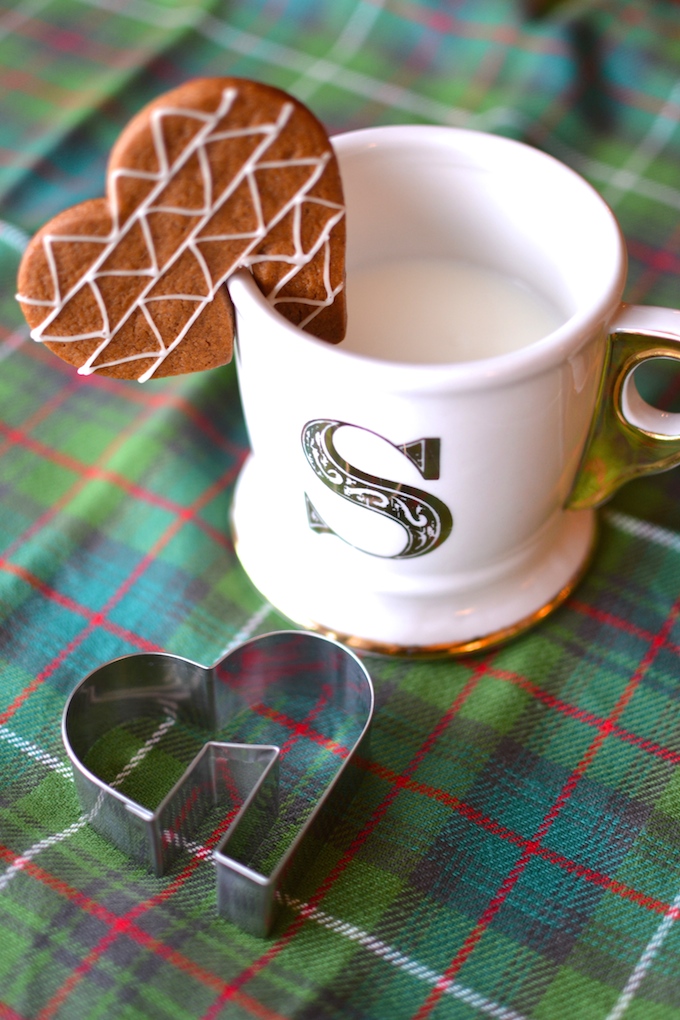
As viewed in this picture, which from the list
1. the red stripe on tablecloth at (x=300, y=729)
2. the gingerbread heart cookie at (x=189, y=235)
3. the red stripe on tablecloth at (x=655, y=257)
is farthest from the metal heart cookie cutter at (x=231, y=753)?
the red stripe on tablecloth at (x=655, y=257)

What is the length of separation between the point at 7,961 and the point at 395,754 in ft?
0.51

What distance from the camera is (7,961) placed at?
35 cm

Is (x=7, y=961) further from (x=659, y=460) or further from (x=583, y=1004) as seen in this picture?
(x=659, y=460)

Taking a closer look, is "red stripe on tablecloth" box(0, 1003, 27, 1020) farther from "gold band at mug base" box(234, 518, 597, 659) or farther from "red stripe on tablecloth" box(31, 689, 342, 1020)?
"gold band at mug base" box(234, 518, 597, 659)

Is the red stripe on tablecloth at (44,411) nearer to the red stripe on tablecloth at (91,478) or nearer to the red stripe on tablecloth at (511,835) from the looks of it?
the red stripe on tablecloth at (91,478)

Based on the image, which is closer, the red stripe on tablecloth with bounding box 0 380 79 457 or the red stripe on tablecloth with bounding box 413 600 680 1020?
the red stripe on tablecloth with bounding box 413 600 680 1020

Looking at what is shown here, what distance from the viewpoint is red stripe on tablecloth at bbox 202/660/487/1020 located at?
0.34 metres

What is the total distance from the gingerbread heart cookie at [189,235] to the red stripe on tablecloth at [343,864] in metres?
0.17

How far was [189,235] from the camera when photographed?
0.34 m

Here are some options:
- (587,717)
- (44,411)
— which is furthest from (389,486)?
(44,411)

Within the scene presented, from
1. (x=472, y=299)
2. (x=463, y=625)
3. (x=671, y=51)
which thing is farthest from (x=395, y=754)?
(x=671, y=51)

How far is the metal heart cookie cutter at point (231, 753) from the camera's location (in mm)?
352

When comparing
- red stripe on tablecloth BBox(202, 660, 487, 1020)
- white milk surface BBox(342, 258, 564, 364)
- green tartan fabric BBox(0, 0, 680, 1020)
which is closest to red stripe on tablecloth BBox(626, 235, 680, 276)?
green tartan fabric BBox(0, 0, 680, 1020)

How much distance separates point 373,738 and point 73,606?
0.48 feet
